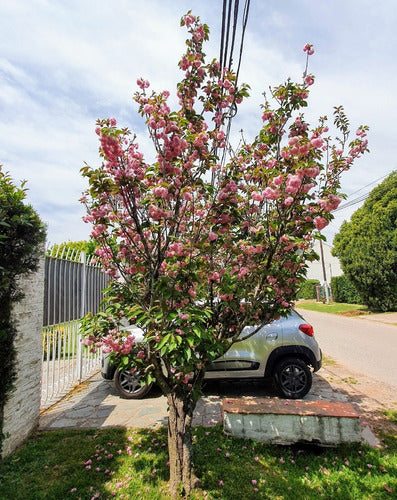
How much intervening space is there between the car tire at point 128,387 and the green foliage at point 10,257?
219 centimetres

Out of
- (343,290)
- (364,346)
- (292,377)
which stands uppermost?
(343,290)

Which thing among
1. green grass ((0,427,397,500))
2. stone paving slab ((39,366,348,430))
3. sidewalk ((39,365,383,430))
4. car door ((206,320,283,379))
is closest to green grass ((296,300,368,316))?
sidewalk ((39,365,383,430))

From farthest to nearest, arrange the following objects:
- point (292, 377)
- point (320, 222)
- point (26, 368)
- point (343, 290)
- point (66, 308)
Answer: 1. point (343, 290)
2. point (66, 308)
3. point (292, 377)
4. point (26, 368)
5. point (320, 222)

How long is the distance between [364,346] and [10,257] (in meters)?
10.0

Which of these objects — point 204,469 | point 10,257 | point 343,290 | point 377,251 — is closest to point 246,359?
point 204,469

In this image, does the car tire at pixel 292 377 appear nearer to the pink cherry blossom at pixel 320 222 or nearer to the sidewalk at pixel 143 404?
the sidewalk at pixel 143 404

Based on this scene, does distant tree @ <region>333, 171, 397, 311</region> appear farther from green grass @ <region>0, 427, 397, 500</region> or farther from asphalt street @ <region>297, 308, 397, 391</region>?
green grass @ <region>0, 427, 397, 500</region>

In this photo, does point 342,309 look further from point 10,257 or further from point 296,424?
point 10,257

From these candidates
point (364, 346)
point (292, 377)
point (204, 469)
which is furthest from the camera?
point (364, 346)

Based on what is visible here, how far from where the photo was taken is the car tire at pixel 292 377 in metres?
5.11

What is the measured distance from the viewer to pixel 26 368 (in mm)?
3822

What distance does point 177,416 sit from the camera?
2.88 meters

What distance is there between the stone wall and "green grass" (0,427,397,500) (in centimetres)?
24

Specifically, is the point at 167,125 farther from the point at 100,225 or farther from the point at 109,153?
Result: the point at 100,225
